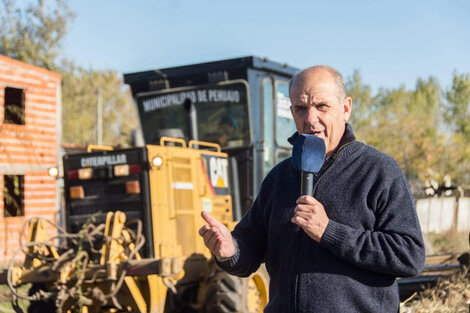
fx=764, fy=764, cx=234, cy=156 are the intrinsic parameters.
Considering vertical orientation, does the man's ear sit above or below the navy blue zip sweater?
above

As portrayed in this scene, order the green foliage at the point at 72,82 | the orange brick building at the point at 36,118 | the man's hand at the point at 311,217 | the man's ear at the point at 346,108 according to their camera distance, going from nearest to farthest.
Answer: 1. the man's hand at the point at 311,217
2. the man's ear at the point at 346,108
3. the orange brick building at the point at 36,118
4. the green foliage at the point at 72,82

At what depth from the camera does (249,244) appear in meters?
2.90

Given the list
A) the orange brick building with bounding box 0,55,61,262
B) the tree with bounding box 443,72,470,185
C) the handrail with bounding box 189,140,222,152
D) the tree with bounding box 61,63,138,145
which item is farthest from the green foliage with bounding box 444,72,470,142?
the handrail with bounding box 189,140,222,152

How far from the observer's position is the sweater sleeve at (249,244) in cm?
286

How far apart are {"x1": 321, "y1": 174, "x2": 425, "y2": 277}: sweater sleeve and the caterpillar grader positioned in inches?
187

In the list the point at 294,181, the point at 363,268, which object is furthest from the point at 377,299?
the point at 294,181

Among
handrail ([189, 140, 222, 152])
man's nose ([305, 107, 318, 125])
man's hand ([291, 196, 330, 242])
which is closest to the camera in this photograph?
man's hand ([291, 196, 330, 242])

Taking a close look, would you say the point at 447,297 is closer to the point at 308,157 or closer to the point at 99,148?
the point at 99,148

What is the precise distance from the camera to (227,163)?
887 centimetres

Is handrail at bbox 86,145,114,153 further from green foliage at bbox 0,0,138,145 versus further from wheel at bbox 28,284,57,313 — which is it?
green foliage at bbox 0,0,138,145

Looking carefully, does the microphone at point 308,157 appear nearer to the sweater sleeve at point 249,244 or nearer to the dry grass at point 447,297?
the sweater sleeve at point 249,244

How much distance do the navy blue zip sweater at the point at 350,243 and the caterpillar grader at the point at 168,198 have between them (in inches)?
178

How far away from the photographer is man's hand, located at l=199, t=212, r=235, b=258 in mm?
2701

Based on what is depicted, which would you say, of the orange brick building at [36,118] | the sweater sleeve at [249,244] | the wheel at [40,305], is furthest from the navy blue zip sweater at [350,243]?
the orange brick building at [36,118]
